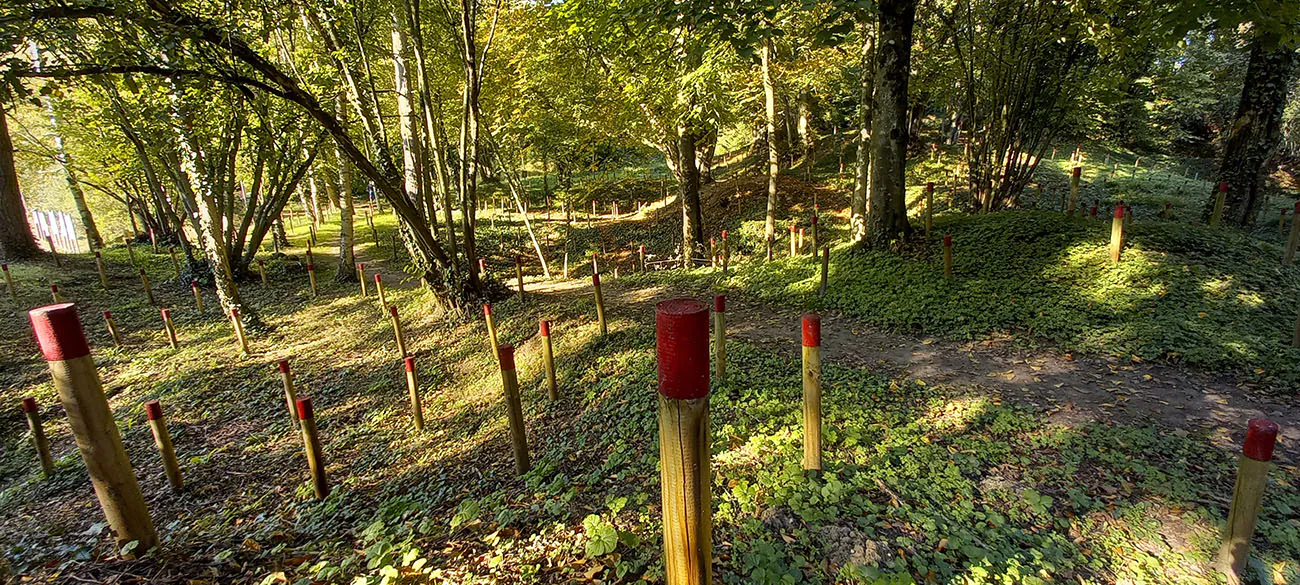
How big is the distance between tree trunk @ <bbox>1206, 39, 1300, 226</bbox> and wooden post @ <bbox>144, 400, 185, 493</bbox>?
54.1 feet

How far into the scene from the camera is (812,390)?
3.49 m

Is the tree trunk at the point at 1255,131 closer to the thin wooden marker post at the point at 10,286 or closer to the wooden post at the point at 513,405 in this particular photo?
the wooden post at the point at 513,405

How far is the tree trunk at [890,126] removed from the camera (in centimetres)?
786

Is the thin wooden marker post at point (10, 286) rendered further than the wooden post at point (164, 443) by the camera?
Yes

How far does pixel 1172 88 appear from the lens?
61.0 ft

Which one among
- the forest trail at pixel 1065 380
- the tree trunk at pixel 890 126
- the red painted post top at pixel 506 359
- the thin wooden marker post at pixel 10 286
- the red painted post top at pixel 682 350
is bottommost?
the forest trail at pixel 1065 380

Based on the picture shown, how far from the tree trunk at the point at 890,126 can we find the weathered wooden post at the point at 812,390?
245 inches

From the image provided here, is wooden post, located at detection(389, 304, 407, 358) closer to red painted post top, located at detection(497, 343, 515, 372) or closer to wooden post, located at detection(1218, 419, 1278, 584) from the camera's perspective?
red painted post top, located at detection(497, 343, 515, 372)

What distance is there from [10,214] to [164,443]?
20.1 m

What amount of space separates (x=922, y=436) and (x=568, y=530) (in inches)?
120

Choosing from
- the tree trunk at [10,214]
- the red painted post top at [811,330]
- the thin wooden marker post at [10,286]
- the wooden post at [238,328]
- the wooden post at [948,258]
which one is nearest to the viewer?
the red painted post top at [811,330]

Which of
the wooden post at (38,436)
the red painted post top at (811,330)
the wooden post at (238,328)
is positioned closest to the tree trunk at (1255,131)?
the red painted post top at (811,330)

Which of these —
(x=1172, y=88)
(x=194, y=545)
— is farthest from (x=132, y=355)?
Result: (x=1172, y=88)

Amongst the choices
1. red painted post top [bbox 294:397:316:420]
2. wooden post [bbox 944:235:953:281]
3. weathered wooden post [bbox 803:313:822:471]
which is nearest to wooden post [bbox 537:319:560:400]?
red painted post top [bbox 294:397:316:420]
